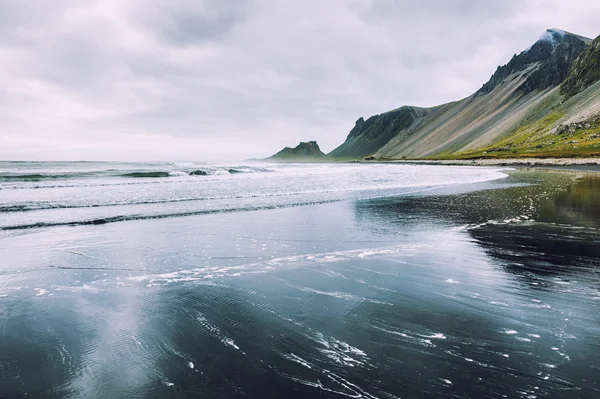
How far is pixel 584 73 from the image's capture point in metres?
187

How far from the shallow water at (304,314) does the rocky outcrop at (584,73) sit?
22427cm

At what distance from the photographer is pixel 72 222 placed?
19.5 metres

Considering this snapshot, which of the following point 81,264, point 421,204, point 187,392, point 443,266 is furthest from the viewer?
point 421,204

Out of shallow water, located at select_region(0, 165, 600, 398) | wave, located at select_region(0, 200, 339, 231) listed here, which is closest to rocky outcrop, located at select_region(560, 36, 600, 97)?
wave, located at select_region(0, 200, 339, 231)

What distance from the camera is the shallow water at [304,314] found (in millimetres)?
5301

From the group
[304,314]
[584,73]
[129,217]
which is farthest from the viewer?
[584,73]

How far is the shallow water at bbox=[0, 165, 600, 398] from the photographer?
530 centimetres

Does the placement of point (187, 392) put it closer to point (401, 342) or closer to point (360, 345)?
point (360, 345)

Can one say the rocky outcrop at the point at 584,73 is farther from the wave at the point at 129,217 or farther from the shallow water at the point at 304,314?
the shallow water at the point at 304,314

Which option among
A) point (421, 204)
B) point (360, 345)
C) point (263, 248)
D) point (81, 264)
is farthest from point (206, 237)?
point (421, 204)

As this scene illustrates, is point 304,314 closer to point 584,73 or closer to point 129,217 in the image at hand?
point 129,217

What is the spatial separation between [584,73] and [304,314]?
24460cm

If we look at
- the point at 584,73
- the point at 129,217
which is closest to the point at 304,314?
the point at 129,217

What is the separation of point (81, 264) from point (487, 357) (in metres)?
12.4
